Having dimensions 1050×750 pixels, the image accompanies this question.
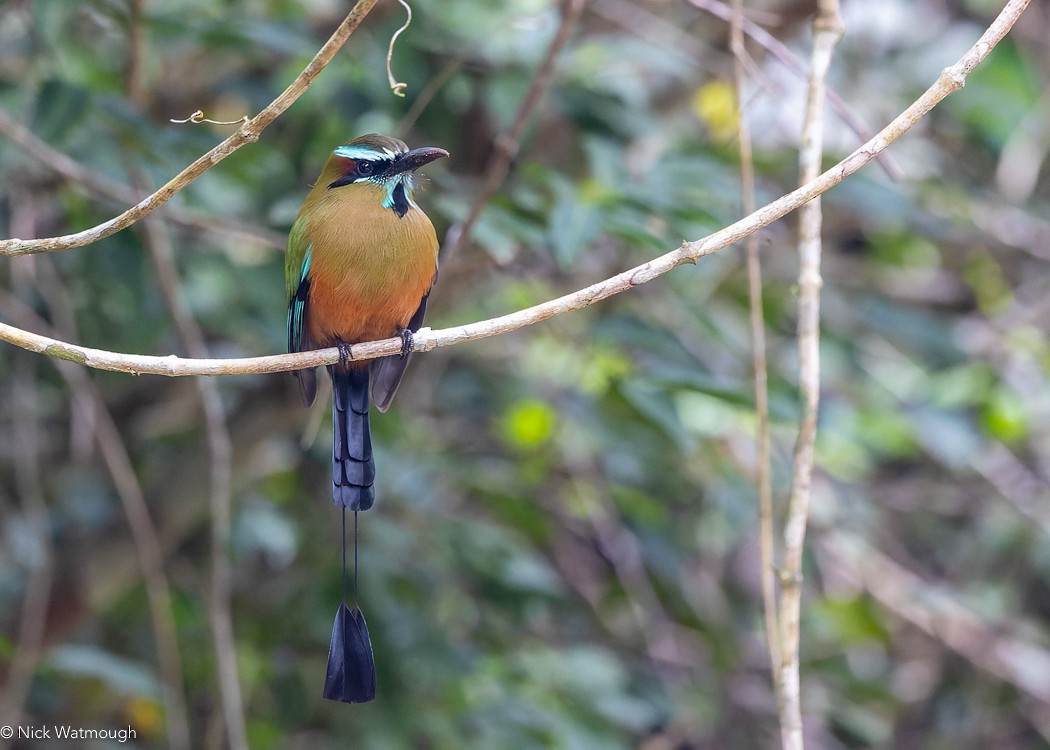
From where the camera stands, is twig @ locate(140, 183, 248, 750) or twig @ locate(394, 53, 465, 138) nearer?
twig @ locate(394, 53, 465, 138)

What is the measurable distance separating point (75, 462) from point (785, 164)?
2.58 metres

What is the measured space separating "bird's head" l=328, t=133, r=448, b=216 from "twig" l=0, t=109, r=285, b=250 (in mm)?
263

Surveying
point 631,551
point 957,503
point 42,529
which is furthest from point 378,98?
point 957,503

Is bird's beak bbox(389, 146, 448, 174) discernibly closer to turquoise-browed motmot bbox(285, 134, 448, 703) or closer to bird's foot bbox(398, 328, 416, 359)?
turquoise-browed motmot bbox(285, 134, 448, 703)

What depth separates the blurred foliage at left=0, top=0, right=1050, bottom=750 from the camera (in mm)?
3117

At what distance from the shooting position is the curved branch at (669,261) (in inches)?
67.7

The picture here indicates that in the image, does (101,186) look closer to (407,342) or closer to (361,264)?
(361,264)

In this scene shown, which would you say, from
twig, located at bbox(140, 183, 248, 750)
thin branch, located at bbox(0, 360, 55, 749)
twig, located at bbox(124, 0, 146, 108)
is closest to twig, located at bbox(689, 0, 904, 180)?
twig, located at bbox(124, 0, 146, 108)

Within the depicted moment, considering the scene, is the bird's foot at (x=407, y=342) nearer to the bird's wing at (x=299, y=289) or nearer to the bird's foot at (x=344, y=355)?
the bird's foot at (x=344, y=355)

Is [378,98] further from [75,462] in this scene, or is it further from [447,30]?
[75,462]

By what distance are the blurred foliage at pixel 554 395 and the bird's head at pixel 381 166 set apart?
19cm

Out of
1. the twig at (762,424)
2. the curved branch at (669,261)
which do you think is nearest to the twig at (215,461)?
the curved branch at (669,261)

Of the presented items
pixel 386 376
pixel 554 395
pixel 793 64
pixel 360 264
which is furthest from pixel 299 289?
pixel 554 395

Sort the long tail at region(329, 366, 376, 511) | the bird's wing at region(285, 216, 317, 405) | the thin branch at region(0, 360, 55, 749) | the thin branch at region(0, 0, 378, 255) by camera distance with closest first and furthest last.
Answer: the thin branch at region(0, 0, 378, 255) < the long tail at region(329, 366, 376, 511) < the bird's wing at region(285, 216, 317, 405) < the thin branch at region(0, 360, 55, 749)
